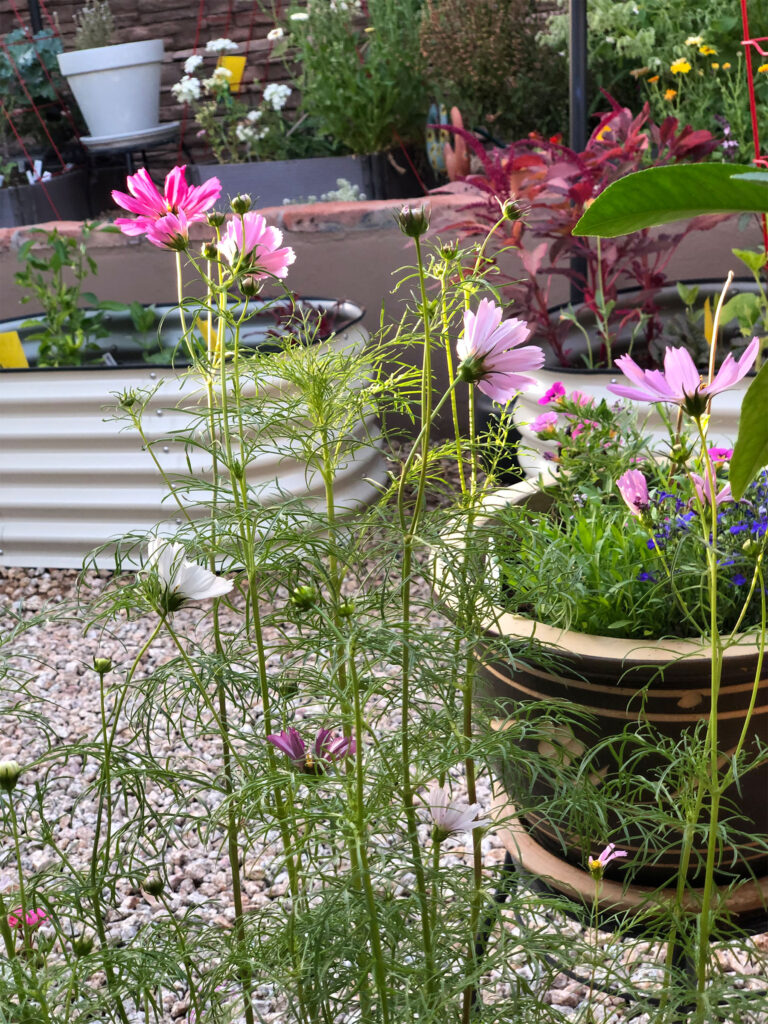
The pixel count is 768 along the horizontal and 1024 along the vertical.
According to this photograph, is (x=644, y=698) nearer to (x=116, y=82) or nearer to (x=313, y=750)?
(x=313, y=750)

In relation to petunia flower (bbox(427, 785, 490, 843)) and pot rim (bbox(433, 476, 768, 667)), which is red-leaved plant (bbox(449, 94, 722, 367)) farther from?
petunia flower (bbox(427, 785, 490, 843))

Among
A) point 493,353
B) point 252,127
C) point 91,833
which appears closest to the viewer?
point 493,353

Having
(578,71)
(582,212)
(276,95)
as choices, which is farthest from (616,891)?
(276,95)

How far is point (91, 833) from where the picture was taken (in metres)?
1.63

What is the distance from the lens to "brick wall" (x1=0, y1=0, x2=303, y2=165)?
4645mm

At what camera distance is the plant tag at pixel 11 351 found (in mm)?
2523

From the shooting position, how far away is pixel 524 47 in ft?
Result: 11.3

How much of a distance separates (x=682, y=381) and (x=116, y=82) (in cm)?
391

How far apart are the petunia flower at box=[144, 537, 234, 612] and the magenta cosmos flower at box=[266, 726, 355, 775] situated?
Answer: 10 cm

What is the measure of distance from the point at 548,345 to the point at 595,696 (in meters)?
1.29

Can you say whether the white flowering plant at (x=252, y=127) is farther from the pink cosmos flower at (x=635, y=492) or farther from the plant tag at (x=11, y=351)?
the pink cosmos flower at (x=635, y=492)

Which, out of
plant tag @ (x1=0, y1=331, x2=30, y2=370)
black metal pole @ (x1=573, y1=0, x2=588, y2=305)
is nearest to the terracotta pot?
black metal pole @ (x1=573, y1=0, x2=588, y2=305)

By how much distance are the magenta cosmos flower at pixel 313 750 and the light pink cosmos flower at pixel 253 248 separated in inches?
12.8

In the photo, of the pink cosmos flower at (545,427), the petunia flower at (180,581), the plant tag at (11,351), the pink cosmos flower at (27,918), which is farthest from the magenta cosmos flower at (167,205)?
the plant tag at (11,351)
